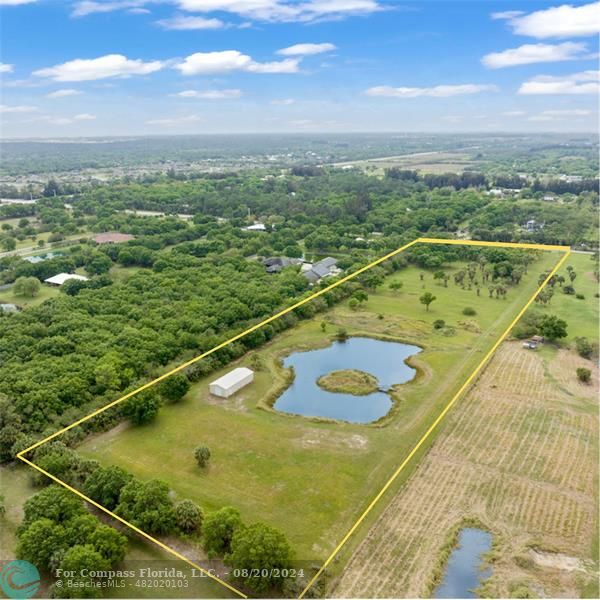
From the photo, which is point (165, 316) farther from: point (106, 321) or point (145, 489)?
point (145, 489)

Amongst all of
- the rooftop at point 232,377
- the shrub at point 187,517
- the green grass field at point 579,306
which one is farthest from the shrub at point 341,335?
the shrub at point 187,517

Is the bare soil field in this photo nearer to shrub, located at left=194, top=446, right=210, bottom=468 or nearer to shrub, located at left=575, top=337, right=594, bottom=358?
shrub, located at left=575, top=337, right=594, bottom=358

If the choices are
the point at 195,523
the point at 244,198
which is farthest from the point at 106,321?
the point at 244,198

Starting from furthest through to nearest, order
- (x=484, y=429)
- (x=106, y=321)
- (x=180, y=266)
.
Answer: (x=180, y=266) < (x=106, y=321) < (x=484, y=429)

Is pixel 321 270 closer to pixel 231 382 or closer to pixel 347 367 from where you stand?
pixel 347 367

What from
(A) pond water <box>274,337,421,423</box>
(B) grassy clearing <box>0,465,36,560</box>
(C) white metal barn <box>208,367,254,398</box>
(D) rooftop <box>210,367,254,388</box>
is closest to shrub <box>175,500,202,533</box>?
(B) grassy clearing <box>0,465,36,560</box>

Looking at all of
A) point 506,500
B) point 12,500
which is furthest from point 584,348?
point 12,500
